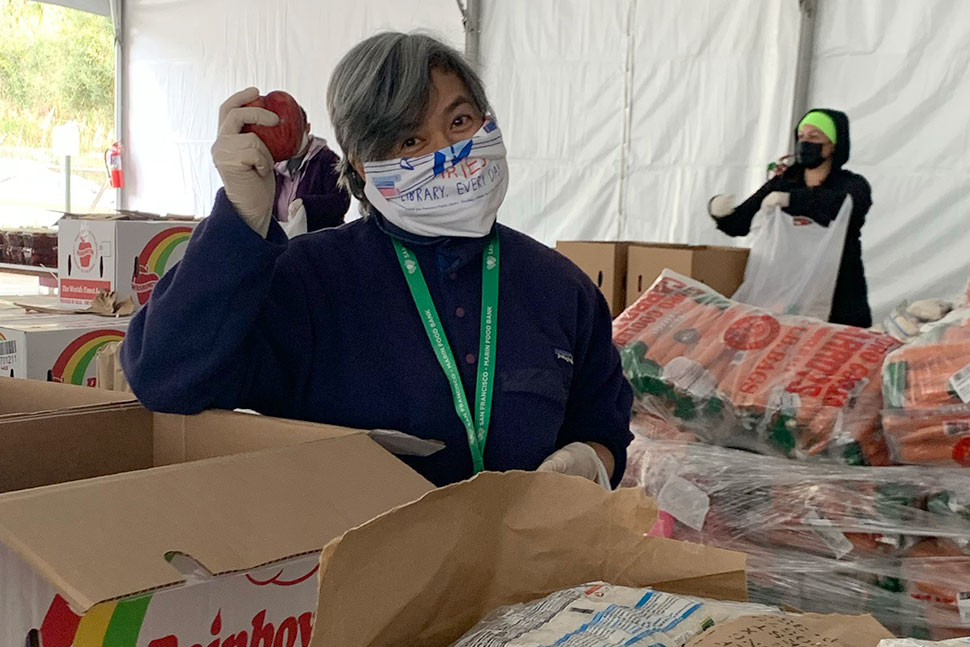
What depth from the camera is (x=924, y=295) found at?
3.87 m

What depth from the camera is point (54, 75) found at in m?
7.63

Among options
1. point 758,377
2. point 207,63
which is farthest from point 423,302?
point 207,63

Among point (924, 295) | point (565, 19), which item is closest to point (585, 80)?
point (565, 19)

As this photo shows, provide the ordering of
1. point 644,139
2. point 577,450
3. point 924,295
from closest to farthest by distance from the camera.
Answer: point 577,450
point 924,295
point 644,139

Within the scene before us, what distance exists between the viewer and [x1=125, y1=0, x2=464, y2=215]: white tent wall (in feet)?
19.9

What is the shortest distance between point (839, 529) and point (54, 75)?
755 cm

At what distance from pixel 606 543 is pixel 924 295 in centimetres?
366

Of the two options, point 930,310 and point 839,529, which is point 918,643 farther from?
point 930,310

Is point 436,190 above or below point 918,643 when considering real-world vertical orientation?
above

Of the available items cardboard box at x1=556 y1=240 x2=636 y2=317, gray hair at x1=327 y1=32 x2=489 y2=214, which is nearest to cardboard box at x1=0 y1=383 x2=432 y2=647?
gray hair at x1=327 y1=32 x2=489 y2=214

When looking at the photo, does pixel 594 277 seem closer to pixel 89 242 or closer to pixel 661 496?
pixel 661 496

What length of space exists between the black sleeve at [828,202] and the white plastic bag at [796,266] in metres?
0.15

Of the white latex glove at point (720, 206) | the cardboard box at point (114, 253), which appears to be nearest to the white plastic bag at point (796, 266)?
the white latex glove at point (720, 206)

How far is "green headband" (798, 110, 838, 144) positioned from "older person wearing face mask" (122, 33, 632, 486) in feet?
6.80
